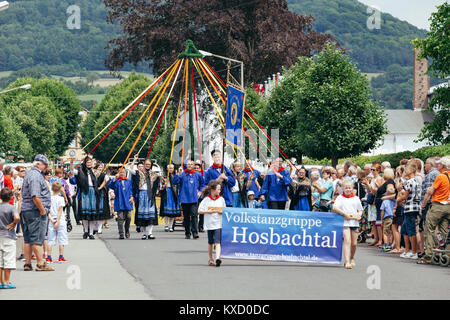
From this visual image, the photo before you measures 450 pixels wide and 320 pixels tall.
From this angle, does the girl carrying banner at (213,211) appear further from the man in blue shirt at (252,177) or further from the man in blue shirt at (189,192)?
the man in blue shirt at (252,177)

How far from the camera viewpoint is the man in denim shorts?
41.5 ft

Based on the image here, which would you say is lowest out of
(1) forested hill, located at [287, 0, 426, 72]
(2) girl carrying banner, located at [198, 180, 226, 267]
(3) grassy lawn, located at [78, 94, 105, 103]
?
(2) girl carrying banner, located at [198, 180, 226, 267]

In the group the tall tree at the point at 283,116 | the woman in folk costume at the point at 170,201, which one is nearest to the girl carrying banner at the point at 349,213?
the woman in folk costume at the point at 170,201

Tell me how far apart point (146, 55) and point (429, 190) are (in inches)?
1109

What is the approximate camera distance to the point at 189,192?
19.3 metres

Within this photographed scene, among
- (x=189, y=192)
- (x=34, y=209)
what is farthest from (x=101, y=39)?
(x=34, y=209)

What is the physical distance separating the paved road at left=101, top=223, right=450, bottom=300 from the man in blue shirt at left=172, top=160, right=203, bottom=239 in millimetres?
2910

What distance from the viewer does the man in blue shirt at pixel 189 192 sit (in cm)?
1934

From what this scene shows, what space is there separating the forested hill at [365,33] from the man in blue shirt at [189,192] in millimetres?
118103

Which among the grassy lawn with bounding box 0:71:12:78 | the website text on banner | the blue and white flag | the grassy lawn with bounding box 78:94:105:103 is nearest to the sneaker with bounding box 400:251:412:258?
the website text on banner

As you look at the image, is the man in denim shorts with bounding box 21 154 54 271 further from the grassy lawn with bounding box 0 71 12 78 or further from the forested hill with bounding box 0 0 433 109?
the grassy lawn with bounding box 0 71 12 78

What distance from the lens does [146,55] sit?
40.7m

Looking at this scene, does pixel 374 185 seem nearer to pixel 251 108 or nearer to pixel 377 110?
pixel 377 110

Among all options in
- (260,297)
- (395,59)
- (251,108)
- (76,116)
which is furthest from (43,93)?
(260,297)
